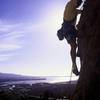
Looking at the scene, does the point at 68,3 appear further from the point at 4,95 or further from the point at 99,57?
the point at 4,95

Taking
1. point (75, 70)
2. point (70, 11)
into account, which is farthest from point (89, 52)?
point (70, 11)

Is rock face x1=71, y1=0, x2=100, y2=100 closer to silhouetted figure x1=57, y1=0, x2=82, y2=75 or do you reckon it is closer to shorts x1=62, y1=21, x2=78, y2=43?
silhouetted figure x1=57, y1=0, x2=82, y2=75

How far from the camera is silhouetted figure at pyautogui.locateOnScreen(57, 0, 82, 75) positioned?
15227 millimetres

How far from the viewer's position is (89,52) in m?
13.3

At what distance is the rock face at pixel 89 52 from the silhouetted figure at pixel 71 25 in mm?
497

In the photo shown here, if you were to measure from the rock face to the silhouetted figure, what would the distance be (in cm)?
50

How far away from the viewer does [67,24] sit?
15.7 m

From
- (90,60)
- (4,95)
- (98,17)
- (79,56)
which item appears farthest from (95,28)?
(4,95)

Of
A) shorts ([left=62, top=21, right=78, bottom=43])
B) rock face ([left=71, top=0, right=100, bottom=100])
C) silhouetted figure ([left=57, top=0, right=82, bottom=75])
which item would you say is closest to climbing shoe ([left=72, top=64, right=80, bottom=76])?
silhouetted figure ([left=57, top=0, right=82, bottom=75])

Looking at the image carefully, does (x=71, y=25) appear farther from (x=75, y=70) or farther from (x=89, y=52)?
(x=89, y=52)

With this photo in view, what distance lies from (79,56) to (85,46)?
1.26 meters

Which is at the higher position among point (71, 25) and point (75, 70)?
point (71, 25)

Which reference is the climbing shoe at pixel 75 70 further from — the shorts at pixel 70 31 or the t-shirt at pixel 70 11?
the t-shirt at pixel 70 11

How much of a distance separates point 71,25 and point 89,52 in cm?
287
